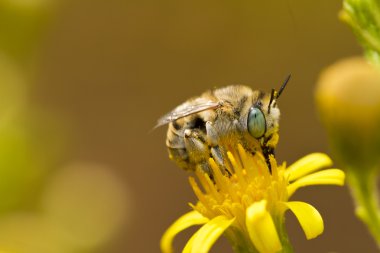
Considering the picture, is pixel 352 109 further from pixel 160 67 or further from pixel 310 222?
pixel 160 67

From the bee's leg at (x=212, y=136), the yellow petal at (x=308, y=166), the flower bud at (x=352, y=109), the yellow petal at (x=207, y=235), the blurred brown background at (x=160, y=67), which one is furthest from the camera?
the blurred brown background at (x=160, y=67)

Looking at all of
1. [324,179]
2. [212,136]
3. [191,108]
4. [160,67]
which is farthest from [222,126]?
[160,67]

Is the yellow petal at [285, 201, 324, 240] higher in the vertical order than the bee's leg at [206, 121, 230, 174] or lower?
lower

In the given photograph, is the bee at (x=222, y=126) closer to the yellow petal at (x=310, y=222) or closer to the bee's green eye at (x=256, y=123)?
the bee's green eye at (x=256, y=123)

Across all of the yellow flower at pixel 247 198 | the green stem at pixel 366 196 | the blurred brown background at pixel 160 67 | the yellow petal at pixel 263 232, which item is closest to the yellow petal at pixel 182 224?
the yellow flower at pixel 247 198

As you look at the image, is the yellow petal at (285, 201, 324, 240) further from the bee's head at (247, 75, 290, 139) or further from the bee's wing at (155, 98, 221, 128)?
the bee's wing at (155, 98, 221, 128)

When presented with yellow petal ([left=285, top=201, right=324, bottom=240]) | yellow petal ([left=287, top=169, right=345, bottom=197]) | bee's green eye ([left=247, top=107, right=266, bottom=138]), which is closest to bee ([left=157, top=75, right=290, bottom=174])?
bee's green eye ([left=247, top=107, right=266, bottom=138])

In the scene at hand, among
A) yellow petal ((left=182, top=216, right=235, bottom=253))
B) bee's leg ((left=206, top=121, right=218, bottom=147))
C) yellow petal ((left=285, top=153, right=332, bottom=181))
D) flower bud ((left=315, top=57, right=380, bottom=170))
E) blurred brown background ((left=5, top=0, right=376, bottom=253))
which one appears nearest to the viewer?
flower bud ((left=315, top=57, right=380, bottom=170))
